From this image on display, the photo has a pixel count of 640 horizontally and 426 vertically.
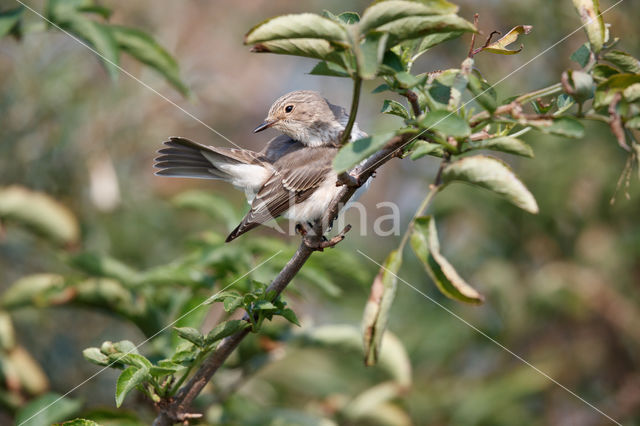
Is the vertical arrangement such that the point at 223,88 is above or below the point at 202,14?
below

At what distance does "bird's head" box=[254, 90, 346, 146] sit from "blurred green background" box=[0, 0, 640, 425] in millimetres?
669

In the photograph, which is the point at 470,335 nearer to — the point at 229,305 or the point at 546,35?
the point at 546,35

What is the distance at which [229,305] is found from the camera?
1.75 meters

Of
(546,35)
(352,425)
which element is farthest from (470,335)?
(546,35)

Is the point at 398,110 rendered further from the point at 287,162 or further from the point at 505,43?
the point at 287,162

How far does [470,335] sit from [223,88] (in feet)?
10.3

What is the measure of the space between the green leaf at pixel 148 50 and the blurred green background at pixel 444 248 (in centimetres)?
117

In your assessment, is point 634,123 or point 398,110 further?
point 398,110

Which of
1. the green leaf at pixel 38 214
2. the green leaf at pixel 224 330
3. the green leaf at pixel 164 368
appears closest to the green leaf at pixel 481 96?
the green leaf at pixel 224 330

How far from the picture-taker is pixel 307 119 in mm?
3516

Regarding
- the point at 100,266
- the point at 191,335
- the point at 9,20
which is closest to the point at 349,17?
the point at 191,335

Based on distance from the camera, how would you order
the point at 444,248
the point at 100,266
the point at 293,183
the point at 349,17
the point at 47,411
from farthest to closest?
1. the point at 444,248
2. the point at 293,183
3. the point at 100,266
4. the point at 47,411
5. the point at 349,17

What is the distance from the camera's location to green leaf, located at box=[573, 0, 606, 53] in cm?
152

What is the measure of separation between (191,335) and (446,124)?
0.88 meters
